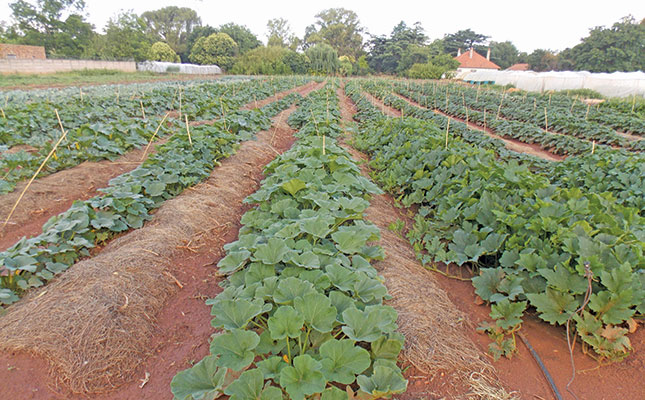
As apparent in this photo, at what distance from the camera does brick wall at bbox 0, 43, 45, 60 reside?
40000 millimetres

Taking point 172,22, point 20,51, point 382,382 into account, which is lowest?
point 382,382

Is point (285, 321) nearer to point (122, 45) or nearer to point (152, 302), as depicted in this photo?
point (152, 302)

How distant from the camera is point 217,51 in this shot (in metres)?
53.9

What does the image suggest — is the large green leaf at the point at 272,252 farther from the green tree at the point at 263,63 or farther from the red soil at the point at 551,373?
the green tree at the point at 263,63

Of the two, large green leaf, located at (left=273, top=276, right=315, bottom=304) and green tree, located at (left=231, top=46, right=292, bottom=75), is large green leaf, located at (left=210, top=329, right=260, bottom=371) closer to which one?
large green leaf, located at (left=273, top=276, right=315, bottom=304)

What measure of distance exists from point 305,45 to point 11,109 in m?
80.1

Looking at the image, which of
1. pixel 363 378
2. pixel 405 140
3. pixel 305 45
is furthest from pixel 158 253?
pixel 305 45

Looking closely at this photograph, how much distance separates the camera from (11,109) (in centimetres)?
829

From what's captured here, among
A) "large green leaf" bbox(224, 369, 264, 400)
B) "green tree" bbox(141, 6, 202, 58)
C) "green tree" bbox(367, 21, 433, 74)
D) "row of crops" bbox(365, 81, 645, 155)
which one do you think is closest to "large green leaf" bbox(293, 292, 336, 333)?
"large green leaf" bbox(224, 369, 264, 400)

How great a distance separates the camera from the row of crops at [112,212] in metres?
2.88

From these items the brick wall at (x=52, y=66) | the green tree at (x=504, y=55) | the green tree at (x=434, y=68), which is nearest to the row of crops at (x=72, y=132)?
the brick wall at (x=52, y=66)

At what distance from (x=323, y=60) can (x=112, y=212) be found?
48674mm

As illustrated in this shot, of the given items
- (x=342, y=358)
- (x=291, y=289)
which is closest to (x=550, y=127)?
(x=291, y=289)

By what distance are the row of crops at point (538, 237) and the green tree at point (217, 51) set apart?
180ft
